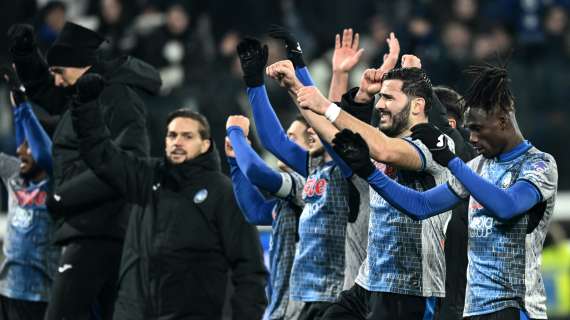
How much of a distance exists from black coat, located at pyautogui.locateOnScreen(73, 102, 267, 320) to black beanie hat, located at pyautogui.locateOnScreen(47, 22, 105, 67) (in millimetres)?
856

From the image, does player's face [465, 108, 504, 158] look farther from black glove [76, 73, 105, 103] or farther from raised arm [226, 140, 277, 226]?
black glove [76, 73, 105, 103]

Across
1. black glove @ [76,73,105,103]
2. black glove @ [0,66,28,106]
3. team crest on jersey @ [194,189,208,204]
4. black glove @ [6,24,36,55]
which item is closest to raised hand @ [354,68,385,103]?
team crest on jersey @ [194,189,208,204]

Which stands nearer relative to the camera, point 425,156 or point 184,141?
point 425,156

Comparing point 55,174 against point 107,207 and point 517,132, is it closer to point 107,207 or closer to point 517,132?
point 107,207

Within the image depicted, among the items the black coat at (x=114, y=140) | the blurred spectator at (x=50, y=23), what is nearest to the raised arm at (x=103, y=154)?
the black coat at (x=114, y=140)

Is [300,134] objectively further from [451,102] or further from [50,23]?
[50,23]

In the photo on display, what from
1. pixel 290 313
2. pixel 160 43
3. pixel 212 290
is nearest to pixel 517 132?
pixel 290 313

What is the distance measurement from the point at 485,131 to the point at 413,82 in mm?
672

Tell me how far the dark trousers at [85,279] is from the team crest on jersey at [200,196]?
75 cm

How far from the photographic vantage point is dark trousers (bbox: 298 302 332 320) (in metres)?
7.38

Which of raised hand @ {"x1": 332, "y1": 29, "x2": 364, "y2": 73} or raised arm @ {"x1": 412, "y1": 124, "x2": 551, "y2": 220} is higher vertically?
raised hand @ {"x1": 332, "y1": 29, "x2": 364, "y2": 73}

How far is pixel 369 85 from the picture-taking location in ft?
23.7

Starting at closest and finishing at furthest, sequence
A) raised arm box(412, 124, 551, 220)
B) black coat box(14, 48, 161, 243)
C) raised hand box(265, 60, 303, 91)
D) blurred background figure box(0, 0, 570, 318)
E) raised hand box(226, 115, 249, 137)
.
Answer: raised arm box(412, 124, 551, 220) < raised hand box(265, 60, 303, 91) < raised hand box(226, 115, 249, 137) < black coat box(14, 48, 161, 243) < blurred background figure box(0, 0, 570, 318)

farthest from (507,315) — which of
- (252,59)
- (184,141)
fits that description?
(184,141)
